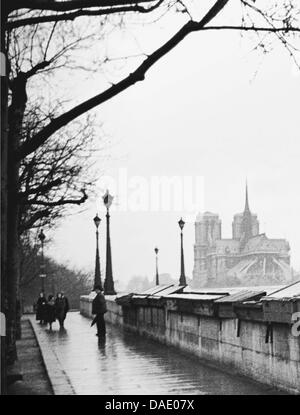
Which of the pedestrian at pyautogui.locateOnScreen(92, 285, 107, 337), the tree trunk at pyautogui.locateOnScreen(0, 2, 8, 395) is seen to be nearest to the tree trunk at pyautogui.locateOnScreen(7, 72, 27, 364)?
the tree trunk at pyautogui.locateOnScreen(0, 2, 8, 395)

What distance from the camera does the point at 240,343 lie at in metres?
10.2

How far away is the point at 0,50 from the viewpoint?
22.9 ft

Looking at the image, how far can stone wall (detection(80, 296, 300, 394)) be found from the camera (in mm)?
8383

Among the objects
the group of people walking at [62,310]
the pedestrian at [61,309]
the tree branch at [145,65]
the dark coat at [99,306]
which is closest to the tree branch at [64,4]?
the tree branch at [145,65]

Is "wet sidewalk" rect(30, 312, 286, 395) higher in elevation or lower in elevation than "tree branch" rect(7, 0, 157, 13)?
lower

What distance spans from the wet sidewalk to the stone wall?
0.18 m

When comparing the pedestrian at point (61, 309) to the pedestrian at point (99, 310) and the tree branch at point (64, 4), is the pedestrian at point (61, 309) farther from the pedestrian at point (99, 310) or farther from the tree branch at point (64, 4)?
the tree branch at point (64, 4)

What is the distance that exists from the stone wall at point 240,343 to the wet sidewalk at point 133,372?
0.18 metres

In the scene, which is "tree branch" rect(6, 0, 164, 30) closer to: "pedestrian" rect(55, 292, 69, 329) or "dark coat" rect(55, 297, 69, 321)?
"pedestrian" rect(55, 292, 69, 329)

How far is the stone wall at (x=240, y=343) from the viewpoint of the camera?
27.5ft

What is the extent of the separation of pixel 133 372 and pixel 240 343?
210 centimetres

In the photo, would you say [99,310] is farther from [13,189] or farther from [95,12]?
[95,12]

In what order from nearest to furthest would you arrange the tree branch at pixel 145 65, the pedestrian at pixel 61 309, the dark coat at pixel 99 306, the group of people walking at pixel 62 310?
the tree branch at pixel 145 65, the group of people walking at pixel 62 310, the dark coat at pixel 99 306, the pedestrian at pixel 61 309

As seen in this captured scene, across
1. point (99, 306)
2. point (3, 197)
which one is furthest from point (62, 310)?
point (3, 197)
